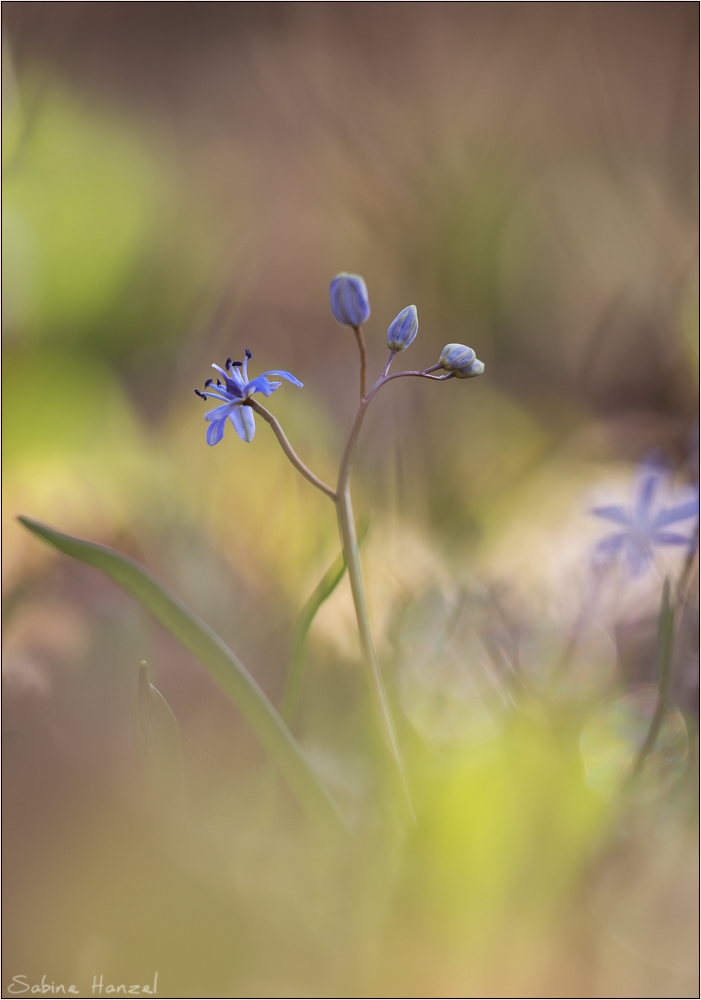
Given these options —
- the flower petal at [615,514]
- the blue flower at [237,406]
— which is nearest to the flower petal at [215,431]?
the blue flower at [237,406]

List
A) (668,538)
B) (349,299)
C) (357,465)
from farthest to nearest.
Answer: (357,465), (668,538), (349,299)

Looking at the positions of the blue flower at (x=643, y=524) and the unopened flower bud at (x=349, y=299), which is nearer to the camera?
the unopened flower bud at (x=349, y=299)

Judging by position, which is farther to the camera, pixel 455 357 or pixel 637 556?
pixel 637 556

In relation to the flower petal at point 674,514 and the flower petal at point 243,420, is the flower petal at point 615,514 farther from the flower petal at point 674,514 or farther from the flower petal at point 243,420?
the flower petal at point 243,420

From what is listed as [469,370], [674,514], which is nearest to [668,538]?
[674,514]

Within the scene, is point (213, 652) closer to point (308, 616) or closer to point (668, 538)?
point (308, 616)

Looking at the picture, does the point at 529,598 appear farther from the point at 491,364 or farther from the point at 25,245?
the point at 25,245

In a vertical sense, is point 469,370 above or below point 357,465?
below
